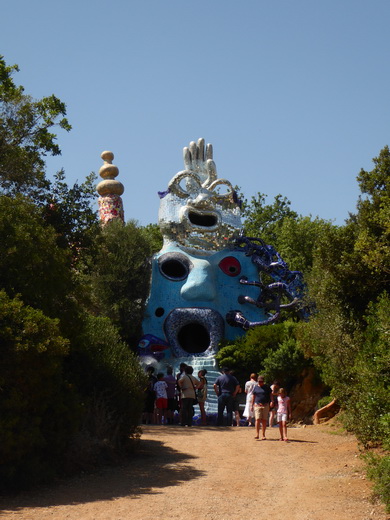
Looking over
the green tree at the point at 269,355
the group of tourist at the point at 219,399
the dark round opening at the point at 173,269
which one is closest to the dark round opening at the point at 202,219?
the dark round opening at the point at 173,269

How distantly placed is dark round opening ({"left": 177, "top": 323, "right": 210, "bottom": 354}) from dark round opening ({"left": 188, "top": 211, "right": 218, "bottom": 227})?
3674mm

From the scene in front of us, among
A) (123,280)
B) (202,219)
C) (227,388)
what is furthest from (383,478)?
(202,219)

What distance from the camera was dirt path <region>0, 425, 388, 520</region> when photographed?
8938 mm

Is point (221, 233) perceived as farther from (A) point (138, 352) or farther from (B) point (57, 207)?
(B) point (57, 207)

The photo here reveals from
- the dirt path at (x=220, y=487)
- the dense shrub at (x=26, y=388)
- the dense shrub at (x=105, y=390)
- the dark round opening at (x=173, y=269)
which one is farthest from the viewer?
the dark round opening at (x=173, y=269)

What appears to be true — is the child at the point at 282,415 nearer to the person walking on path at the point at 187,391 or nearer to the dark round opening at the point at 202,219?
A: the person walking on path at the point at 187,391

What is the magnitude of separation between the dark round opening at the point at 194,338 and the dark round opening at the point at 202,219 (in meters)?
3.67

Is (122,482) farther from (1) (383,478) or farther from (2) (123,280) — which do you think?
(2) (123,280)

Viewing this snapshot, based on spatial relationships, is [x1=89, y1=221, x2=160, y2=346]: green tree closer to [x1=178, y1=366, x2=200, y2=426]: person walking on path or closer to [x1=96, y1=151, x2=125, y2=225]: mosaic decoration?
[x1=96, y1=151, x2=125, y2=225]: mosaic decoration

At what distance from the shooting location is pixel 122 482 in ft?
35.1

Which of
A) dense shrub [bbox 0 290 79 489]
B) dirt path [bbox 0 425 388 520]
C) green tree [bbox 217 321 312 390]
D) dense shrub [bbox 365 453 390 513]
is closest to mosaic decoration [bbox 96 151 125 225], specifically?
green tree [bbox 217 321 312 390]

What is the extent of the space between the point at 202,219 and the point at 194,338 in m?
4.31

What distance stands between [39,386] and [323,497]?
4.16 meters

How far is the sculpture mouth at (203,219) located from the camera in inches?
1017
